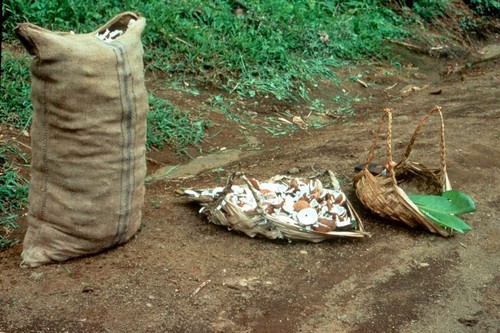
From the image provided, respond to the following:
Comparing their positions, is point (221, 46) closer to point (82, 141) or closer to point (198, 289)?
point (82, 141)

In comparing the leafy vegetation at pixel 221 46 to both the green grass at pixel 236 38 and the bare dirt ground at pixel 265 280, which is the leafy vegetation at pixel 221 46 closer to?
the green grass at pixel 236 38

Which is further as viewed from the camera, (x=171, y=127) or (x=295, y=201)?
(x=171, y=127)

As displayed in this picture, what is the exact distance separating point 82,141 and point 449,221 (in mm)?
1829

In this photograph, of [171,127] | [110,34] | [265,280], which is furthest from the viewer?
[171,127]

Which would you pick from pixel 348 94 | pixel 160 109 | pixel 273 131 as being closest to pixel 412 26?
pixel 348 94

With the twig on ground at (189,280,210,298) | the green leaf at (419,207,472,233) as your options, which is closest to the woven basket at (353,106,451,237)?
the green leaf at (419,207,472,233)

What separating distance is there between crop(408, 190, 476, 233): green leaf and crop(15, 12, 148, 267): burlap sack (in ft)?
4.86

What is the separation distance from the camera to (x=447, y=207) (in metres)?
3.99

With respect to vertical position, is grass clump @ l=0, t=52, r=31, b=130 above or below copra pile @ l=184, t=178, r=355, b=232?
below

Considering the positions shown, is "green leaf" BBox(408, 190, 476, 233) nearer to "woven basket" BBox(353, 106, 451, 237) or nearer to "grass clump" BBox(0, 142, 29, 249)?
"woven basket" BBox(353, 106, 451, 237)

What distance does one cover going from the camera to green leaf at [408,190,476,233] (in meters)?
3.87

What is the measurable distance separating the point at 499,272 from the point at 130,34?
6.73 ft

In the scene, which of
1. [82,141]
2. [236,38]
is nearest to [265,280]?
[82,141]

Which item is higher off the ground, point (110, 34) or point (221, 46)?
point (110, 34)
